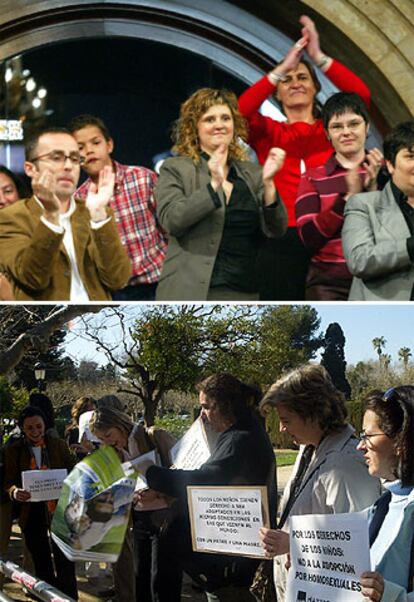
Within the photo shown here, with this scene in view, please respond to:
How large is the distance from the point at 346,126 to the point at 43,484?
260 centimetres

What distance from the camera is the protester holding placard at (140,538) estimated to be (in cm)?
608

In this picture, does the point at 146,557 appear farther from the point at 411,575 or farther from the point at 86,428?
the point at 411,575

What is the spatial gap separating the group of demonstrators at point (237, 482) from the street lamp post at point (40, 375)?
134 mm

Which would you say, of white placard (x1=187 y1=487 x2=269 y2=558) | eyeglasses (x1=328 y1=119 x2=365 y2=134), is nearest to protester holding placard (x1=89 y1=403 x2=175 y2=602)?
white placard (x1=187 y1=487 x2=269 y2=558)

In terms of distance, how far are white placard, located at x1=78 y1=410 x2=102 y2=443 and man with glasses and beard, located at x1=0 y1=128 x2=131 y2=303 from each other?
0.92m

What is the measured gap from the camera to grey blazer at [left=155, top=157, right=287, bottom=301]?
6922 millimetres

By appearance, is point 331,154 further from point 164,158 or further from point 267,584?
point 267,584

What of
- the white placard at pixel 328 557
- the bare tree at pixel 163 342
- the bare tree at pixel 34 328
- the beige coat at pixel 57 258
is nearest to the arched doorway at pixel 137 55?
the beige coat at pixel 57 258

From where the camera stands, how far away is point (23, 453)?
670 centimetres

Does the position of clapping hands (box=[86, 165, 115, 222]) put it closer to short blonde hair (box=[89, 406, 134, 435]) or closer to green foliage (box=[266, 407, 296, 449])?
short blonde hair (box=[89, 406, 134, 435])

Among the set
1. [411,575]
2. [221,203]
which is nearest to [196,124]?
Answer: [221,203]

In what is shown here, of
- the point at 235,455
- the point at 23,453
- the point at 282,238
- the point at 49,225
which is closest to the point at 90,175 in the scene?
the point at 49,225

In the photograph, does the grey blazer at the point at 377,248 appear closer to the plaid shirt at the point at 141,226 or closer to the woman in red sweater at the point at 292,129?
the woman in red sweater at the point at 292,129

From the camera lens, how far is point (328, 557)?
206 inches
